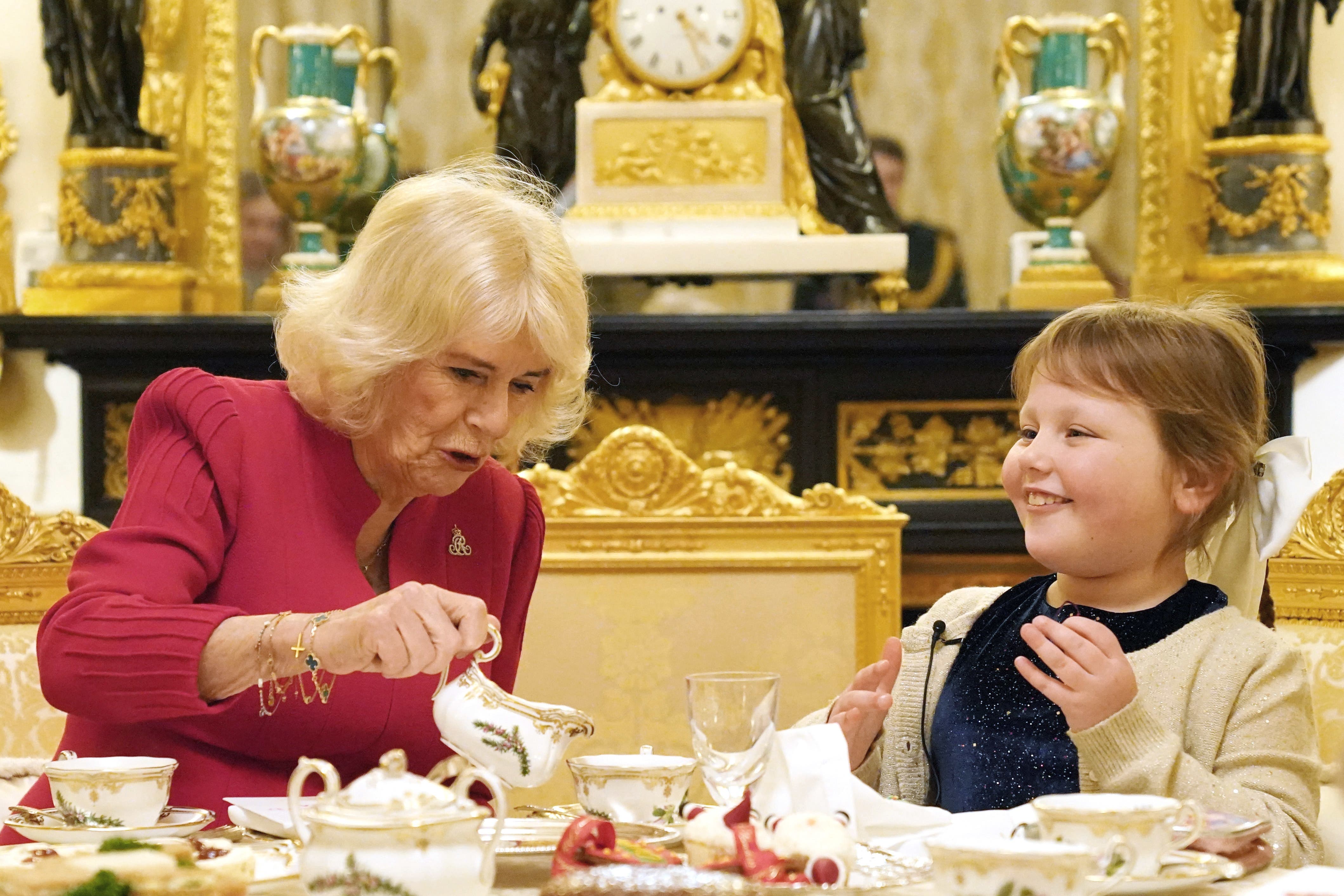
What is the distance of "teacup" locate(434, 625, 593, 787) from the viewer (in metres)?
1.33

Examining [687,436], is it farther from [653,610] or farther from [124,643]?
[124,643]

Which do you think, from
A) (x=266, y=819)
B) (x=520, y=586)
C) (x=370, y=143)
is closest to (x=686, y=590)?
(x=520, y=586)

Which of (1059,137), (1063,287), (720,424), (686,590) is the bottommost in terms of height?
(686,590)

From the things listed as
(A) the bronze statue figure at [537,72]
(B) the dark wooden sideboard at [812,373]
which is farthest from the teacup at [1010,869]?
(A) the bronze statue figure at [537,72]

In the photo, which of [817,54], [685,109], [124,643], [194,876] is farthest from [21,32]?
[194,876]

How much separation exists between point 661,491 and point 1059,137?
1.53m

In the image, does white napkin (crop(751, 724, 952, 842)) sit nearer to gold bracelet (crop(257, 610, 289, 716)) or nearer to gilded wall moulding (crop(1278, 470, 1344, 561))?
gold bracelet (crop(257, 610, 289, 716))

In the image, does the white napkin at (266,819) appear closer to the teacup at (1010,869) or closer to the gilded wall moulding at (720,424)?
the teacup at (1010,869)

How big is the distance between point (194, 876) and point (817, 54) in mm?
3131

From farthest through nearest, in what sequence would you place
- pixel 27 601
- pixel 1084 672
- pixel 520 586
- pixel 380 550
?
pixel 27 601, pixel 520 586, pixel 380 550, pixel 1084 672

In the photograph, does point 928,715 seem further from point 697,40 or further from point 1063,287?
point 697,40

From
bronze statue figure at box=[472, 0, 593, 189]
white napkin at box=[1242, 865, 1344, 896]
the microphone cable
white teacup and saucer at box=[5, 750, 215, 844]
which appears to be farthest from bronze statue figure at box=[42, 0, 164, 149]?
white napkin at box=[1242, 865, 1344, 896]

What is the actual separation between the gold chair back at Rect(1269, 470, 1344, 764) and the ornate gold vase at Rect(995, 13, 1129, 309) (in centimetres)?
153

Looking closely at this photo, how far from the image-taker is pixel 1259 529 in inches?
71.2
